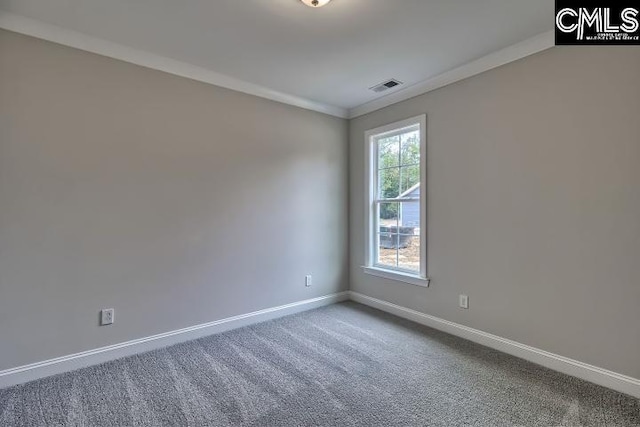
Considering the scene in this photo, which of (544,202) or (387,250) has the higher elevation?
(544,202)

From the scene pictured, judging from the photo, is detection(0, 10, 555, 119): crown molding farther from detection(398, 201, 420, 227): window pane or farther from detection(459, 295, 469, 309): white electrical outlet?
detection(459, 295, 469, 309): white electrical outlet

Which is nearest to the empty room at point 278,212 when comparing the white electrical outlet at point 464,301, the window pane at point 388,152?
the white electrical outlet at point 464,301

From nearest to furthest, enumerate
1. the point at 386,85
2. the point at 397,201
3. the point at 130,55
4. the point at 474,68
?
the point at 130,55 → the point at 474,68 → the point at 386,85 → the point at 397,201

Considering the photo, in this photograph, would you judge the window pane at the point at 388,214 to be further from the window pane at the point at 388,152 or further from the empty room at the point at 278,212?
the window pane at the point at 388,152

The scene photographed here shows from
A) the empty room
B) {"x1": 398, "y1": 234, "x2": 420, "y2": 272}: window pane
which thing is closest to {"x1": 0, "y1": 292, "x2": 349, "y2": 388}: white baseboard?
the empty room

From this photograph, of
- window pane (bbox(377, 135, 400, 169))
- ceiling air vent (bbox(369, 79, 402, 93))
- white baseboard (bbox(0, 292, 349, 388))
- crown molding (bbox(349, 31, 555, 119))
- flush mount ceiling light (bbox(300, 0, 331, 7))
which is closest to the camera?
flush mount ceiling light (bbox(300, 0, 331, 7))

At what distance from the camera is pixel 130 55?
2.59m

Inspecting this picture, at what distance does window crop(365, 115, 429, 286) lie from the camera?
10.9 feet

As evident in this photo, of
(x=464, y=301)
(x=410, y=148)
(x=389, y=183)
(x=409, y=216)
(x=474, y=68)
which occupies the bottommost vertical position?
(x=464, y=301)

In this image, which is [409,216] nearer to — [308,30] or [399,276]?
[399,276]

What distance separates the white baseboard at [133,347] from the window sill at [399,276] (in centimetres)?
87

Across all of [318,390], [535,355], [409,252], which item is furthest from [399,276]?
[318,390]

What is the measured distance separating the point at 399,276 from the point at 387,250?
15.7 inches

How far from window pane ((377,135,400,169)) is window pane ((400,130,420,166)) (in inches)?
2.8
